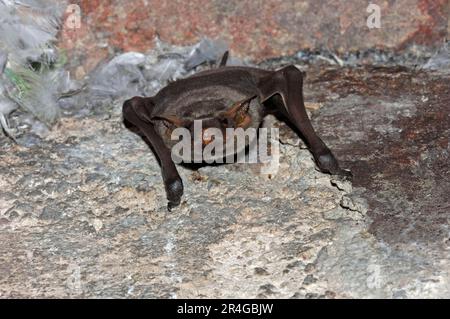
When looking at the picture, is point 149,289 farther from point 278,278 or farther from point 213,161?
point 213,161

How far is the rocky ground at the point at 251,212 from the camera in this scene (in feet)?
12.0

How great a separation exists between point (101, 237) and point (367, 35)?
2.36 meters

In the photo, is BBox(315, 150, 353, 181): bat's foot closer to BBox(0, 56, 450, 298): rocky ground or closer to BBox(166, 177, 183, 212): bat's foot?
BBox(0, 56, 450, 298): rocky ground

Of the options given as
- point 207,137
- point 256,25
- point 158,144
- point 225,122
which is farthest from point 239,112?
point 256,25

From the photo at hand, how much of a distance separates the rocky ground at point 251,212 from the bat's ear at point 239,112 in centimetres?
28

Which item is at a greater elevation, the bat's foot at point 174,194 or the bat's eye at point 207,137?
the bat's eye at point 207,137

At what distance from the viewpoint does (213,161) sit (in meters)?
4.59

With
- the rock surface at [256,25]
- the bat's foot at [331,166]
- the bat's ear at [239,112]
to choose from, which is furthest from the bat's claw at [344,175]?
the rock surface at [256,25]

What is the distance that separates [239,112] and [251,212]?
0.63 m

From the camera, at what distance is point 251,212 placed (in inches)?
163

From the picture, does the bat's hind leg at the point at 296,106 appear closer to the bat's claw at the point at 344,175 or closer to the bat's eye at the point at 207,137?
the bat's claw at the point at 344,175

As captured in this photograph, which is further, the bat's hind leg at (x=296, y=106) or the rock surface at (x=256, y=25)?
the rock surface at (x=256, y=25)

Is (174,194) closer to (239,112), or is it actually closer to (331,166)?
(239,112)
